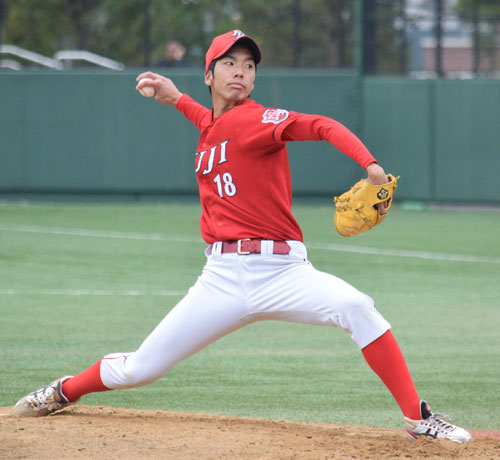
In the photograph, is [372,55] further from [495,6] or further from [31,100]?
[495,6]

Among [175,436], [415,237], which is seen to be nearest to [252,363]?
[175,436]

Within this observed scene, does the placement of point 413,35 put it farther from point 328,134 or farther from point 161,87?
point 328,134

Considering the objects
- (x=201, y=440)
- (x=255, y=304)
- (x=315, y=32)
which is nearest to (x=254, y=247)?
(x=255, y=304)

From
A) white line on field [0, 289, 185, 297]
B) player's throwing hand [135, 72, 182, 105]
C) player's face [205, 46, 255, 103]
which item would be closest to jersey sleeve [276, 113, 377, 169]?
player's face [205, 46, 255, 103]

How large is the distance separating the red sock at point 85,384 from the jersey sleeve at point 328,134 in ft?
4.91

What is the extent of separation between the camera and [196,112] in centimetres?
477

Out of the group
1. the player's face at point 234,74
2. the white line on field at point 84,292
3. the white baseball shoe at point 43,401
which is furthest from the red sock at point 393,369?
the white line on field at point 84,292

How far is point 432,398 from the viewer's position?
5441 mm

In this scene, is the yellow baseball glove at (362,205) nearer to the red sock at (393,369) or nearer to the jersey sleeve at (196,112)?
the red sock at (393,369)

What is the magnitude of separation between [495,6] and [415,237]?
56.0 ft

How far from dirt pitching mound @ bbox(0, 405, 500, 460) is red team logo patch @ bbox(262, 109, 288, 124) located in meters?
1.40

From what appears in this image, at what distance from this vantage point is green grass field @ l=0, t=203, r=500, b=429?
5426mm

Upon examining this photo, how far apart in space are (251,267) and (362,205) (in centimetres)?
58

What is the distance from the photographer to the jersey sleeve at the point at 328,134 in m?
3.74
